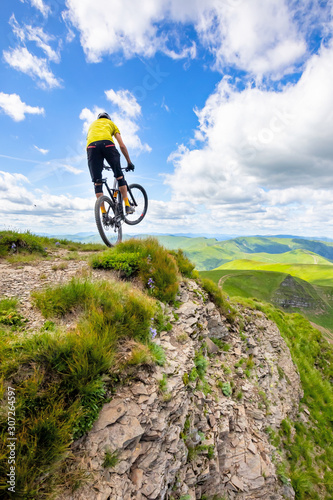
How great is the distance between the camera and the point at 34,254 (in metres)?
9.21

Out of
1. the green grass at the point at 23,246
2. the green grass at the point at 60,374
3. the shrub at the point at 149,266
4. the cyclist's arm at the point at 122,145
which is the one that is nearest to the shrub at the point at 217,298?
the shrub at the point at 149,266

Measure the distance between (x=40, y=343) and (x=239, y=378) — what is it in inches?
324

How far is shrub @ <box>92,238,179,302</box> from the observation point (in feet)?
23.3

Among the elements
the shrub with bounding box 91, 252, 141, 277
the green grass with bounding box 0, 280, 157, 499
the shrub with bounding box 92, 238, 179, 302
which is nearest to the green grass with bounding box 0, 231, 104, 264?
the shrub with bounding box 91, 252, 141, 277

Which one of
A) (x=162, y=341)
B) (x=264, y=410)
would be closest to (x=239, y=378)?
(x=264, y=410)

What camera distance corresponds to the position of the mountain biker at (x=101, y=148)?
859 centimetres

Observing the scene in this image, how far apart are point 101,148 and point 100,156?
1.11 feet

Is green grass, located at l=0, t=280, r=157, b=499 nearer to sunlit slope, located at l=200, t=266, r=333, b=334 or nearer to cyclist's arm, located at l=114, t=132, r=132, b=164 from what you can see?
cyclist's arm, located at l=114, t=132, r=132, b=164

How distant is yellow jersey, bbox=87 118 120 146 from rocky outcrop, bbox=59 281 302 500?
7.08 meters

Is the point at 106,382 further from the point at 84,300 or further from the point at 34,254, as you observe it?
the point at 34,254

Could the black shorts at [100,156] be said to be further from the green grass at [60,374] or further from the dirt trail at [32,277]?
the green grass at [60,374]

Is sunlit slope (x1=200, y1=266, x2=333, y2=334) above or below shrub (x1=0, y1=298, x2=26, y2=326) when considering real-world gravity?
below

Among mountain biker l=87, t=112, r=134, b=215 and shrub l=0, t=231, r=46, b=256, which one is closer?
mountain biker l=87, t=112, r=134, b=215

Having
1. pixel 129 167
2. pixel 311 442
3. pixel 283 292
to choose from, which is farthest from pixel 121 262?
pixel 283 292
